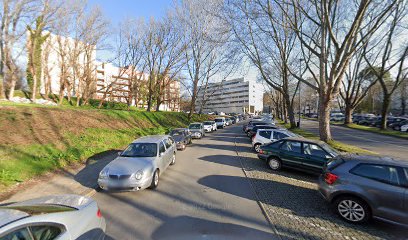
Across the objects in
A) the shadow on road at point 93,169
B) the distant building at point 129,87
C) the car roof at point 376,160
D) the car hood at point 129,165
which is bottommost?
the shadow on road at point 93,169

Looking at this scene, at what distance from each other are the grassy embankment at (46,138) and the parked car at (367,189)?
8782 millimetres

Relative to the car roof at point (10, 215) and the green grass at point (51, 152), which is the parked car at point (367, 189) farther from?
the green grass at point (51, 152)

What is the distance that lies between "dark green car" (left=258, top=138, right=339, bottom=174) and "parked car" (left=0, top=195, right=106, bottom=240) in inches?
264

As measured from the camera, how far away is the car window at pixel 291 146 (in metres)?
7.82

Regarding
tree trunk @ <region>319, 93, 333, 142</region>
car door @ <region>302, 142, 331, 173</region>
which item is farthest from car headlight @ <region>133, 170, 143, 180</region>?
tree trunk @ <region>319, 93, 333, 142</region>

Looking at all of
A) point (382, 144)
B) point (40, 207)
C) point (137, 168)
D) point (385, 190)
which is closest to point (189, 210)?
point (137, 168)

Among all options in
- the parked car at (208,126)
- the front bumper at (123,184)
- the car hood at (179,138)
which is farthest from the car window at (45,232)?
the parked car at (208,126)

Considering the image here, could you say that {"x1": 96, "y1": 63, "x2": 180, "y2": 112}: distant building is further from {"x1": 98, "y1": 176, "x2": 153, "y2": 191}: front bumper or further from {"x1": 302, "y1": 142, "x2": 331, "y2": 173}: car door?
{"x1": 302, "y1": 142, "x2": 331, "y2": 173}: car door

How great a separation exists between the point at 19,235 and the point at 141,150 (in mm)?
4947

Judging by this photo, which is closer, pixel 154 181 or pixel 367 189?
pixel 367 189

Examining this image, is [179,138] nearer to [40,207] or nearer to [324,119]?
[324,119]

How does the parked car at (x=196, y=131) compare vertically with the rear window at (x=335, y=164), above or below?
below

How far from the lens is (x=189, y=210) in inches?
190

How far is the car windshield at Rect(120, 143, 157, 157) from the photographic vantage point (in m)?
6.94
